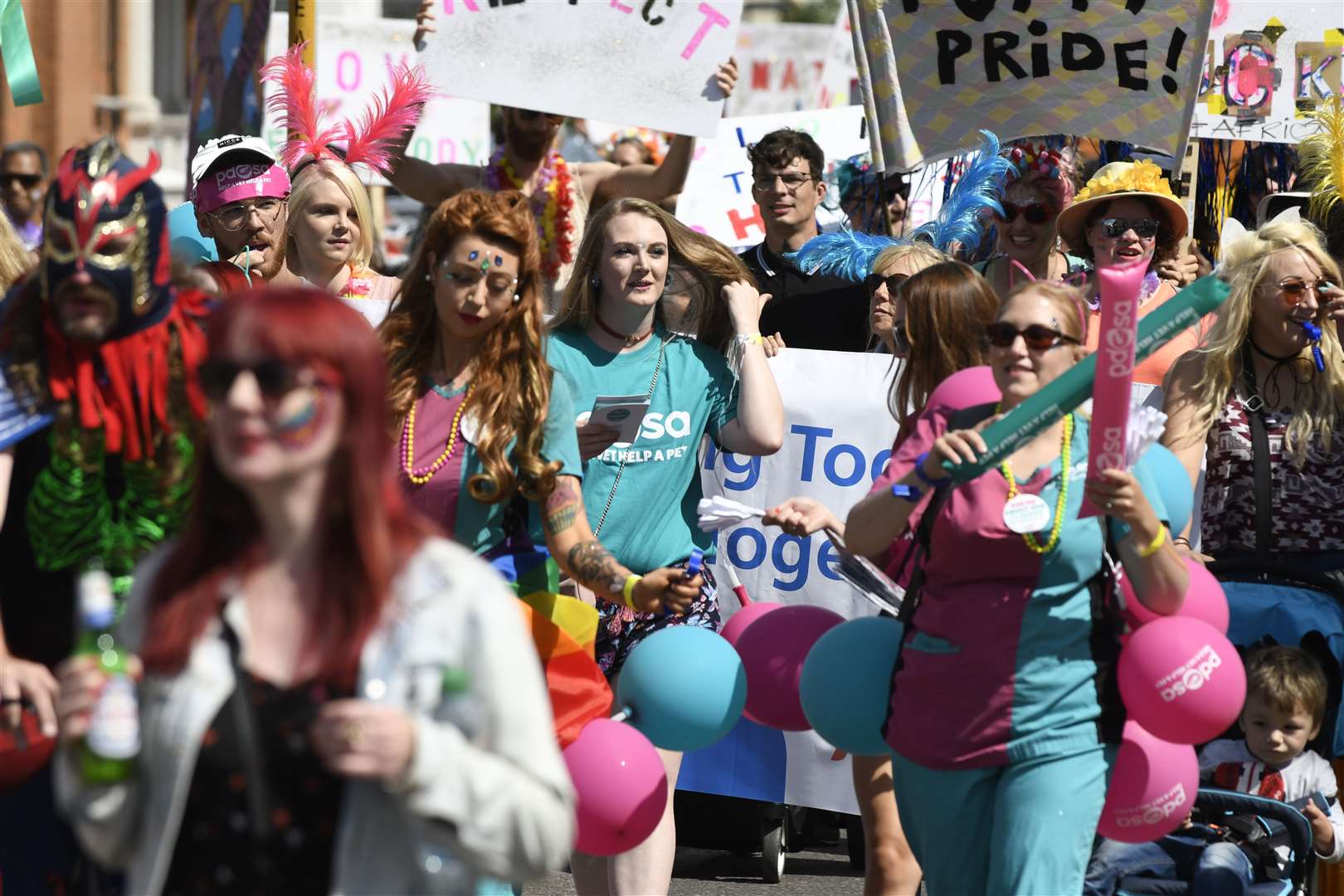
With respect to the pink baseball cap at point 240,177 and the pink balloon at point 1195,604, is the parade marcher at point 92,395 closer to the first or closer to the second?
the pink balloon at point 1195,604

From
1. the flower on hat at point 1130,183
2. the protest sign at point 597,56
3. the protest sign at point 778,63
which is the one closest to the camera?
the flower on hat at point 1130,183

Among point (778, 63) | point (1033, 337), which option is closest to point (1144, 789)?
point (1033, 337)

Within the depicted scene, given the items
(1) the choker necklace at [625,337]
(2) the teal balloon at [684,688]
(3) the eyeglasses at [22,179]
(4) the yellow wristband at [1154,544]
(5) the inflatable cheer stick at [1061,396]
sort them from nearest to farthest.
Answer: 1. (5) the inflatable cheer stick at [1061,396]
2. (4) the yellow wristband at [1154,544]
3. (2) the teal balloon at [684,688]
4. (1) the choker necklace at [625,337]
5. (3) the eyeglasses at [22,179]

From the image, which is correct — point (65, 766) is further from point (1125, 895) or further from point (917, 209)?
point (917, 209)

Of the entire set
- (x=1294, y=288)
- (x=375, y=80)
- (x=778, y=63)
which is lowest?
(x=1294, y=288)

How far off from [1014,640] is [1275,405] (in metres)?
1.85

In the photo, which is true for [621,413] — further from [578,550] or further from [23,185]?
[23,185]

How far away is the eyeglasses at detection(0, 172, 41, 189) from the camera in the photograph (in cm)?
986

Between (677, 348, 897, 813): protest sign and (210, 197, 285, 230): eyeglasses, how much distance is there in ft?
5.41

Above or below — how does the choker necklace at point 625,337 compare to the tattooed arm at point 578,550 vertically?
above

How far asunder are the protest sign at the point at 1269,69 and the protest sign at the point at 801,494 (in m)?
2.26

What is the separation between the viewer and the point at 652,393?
5199mm

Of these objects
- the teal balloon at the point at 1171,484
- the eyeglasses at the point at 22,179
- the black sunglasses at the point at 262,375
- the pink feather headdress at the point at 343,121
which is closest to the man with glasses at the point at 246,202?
the pink feather headdress at the point at 343,121

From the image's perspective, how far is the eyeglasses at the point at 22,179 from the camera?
9.86 m
